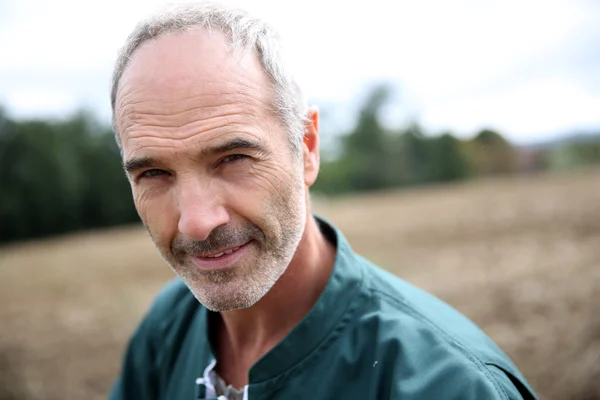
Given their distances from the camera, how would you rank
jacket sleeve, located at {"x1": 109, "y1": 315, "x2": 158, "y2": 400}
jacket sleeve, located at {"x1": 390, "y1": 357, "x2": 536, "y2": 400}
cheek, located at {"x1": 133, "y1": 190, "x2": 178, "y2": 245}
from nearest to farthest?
jacket sleeve, located at {"x1": 390, "y1": 357, "x2": 536, "y2": 400}
cheek, located at {"x1": 133, "y1": 190, "x2": 178, "y2": 245}
jacket sleeve, located at {"x1": 109, "y1": 315, "x2": 158, "y2": 400}

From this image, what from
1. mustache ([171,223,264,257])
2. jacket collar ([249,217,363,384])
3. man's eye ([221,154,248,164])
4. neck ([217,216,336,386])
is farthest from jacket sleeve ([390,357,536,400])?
man's eye ([221,154,248,164])

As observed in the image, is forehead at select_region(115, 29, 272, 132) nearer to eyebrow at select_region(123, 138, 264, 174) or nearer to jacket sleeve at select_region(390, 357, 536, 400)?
eyebrow at select_region(123, 138, 264, 174)

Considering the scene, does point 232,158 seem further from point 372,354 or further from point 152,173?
point 372,354

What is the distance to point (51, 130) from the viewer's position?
133ft

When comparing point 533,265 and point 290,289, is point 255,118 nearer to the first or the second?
point 290,289

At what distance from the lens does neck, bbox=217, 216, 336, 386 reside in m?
2.06

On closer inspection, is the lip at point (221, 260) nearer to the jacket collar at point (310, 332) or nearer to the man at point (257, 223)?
the man at point (257, 223)

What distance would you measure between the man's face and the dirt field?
11.1ft

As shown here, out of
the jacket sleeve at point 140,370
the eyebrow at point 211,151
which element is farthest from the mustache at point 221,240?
the jacket sleeve at point 140,370

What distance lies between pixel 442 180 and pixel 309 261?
45.7 m

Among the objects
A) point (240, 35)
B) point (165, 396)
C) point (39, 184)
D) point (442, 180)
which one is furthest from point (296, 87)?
point (442, 180)

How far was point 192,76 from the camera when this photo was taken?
1679mm

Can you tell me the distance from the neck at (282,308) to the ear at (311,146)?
7.4 inches

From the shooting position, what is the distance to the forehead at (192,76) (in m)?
1.69
